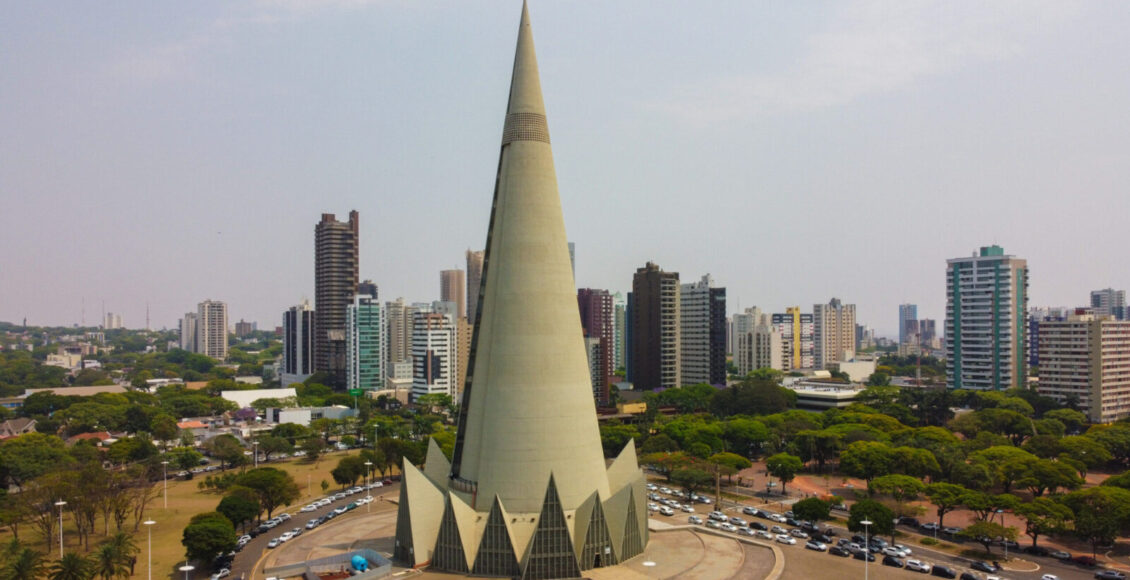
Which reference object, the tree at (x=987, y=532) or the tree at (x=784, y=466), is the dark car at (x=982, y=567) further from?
the tree at (x=784, y=466)

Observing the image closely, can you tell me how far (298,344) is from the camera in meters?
171

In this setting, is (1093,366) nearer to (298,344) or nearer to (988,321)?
(988,321)

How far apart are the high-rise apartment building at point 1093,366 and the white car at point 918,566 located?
81447mm

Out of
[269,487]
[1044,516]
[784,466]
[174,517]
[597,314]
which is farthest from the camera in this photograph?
[597,314]

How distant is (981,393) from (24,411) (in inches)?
5858

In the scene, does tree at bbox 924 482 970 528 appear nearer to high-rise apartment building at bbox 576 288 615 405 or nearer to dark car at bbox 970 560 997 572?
dark car at bbox 970 560 997 572

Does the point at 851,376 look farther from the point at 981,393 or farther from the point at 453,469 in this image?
the point at 453,469

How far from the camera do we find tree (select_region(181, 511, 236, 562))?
4184 cm

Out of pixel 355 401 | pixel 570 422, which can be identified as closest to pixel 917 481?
pixel 570 422

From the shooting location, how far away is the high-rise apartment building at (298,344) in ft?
551

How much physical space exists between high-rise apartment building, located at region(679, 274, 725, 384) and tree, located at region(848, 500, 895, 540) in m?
95.1

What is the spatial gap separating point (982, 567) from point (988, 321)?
92275 mm

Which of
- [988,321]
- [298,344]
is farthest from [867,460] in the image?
[298,344]

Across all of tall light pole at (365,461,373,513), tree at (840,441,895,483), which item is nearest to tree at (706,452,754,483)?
tree at (840,441,895,483)
